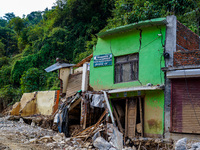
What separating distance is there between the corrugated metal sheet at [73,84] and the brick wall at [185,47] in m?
5.68

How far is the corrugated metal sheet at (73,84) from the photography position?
42.0 ft

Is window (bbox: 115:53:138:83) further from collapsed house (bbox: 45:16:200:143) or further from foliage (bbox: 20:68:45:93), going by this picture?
foliage (bbox: 20:68:45:93)

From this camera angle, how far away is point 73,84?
13266 mm

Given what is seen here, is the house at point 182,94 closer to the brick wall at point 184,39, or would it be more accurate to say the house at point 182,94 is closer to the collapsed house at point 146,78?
the collapsed house at point 146,78

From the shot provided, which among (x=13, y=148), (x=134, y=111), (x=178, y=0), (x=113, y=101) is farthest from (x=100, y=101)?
(x=178, y=0)

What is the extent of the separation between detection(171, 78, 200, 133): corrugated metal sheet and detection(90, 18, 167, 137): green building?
0.57 metres

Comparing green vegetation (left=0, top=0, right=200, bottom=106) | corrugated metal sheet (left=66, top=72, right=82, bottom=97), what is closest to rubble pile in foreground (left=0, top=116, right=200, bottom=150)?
corrugated metal sheet (left=66, top=72, right=82, bottom=97)

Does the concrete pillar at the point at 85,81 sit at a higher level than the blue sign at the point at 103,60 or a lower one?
lower

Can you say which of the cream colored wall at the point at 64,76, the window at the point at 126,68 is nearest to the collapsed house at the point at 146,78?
the window at the point at 126,68

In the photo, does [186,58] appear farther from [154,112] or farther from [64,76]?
[64,76]

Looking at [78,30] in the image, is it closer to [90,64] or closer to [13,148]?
[90,64]

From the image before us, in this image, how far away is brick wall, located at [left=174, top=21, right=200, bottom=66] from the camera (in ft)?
29.8

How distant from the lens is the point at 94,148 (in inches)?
351

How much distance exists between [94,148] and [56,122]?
12.0 ft
